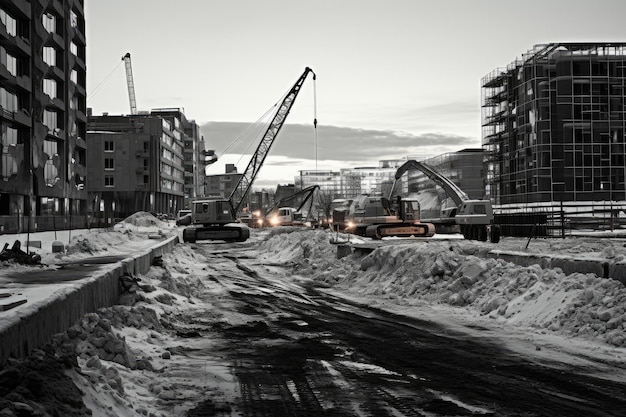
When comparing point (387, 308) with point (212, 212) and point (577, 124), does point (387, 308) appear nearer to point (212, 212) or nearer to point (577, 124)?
point (212, 212)

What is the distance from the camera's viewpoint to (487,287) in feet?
49.3

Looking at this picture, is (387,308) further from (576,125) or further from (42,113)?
(576,125)

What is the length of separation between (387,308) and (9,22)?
163ft

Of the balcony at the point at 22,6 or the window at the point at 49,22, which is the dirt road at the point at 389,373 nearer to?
the balcony at the point at 22,6

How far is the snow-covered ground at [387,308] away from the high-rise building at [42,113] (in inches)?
1231

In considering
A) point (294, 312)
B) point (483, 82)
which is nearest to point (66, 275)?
point (294, 312)

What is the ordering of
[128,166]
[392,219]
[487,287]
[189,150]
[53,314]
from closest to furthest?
1. [53,314]
2. [487,287]
3. [392,219]
4. [128,166]
5. [189,150]

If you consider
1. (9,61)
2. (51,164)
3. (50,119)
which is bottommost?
(51,164)

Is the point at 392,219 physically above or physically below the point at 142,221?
above

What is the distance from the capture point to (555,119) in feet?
244

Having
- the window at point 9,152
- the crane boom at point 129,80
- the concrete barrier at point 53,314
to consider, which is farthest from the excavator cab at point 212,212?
the crane boom at point 129,80

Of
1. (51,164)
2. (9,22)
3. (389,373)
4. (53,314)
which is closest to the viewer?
(53,314)

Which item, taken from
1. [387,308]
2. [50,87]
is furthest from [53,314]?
[50,87]

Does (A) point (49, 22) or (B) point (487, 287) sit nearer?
(B) point (487, 287)
